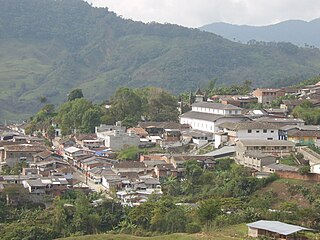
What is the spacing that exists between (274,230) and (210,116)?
2136 cm

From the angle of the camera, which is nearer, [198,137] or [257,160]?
[257,160]

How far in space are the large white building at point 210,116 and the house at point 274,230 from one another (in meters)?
17.8

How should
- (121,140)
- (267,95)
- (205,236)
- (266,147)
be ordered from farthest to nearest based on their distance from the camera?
(267,95) → (121,140) → (266,147) → (205,236)

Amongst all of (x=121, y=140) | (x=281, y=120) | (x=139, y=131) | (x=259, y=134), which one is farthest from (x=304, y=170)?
(x=139, y=131)

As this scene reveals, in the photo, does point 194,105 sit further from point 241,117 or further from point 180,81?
point 180,81

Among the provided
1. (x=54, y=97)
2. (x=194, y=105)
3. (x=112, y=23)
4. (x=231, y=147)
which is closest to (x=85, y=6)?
(x=112, y=23)

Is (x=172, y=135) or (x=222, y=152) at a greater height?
(x=172, y=135)

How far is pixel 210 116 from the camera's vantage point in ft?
144

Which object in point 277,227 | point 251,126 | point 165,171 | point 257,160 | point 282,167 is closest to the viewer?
point 277,227

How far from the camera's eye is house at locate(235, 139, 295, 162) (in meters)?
34.6

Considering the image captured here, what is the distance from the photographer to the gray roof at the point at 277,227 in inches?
904

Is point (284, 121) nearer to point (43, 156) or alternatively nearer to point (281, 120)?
point (281, 120)

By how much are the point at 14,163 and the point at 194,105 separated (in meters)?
16.4

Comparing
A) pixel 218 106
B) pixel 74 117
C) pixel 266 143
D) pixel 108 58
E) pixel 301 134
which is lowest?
pixel 266 143
